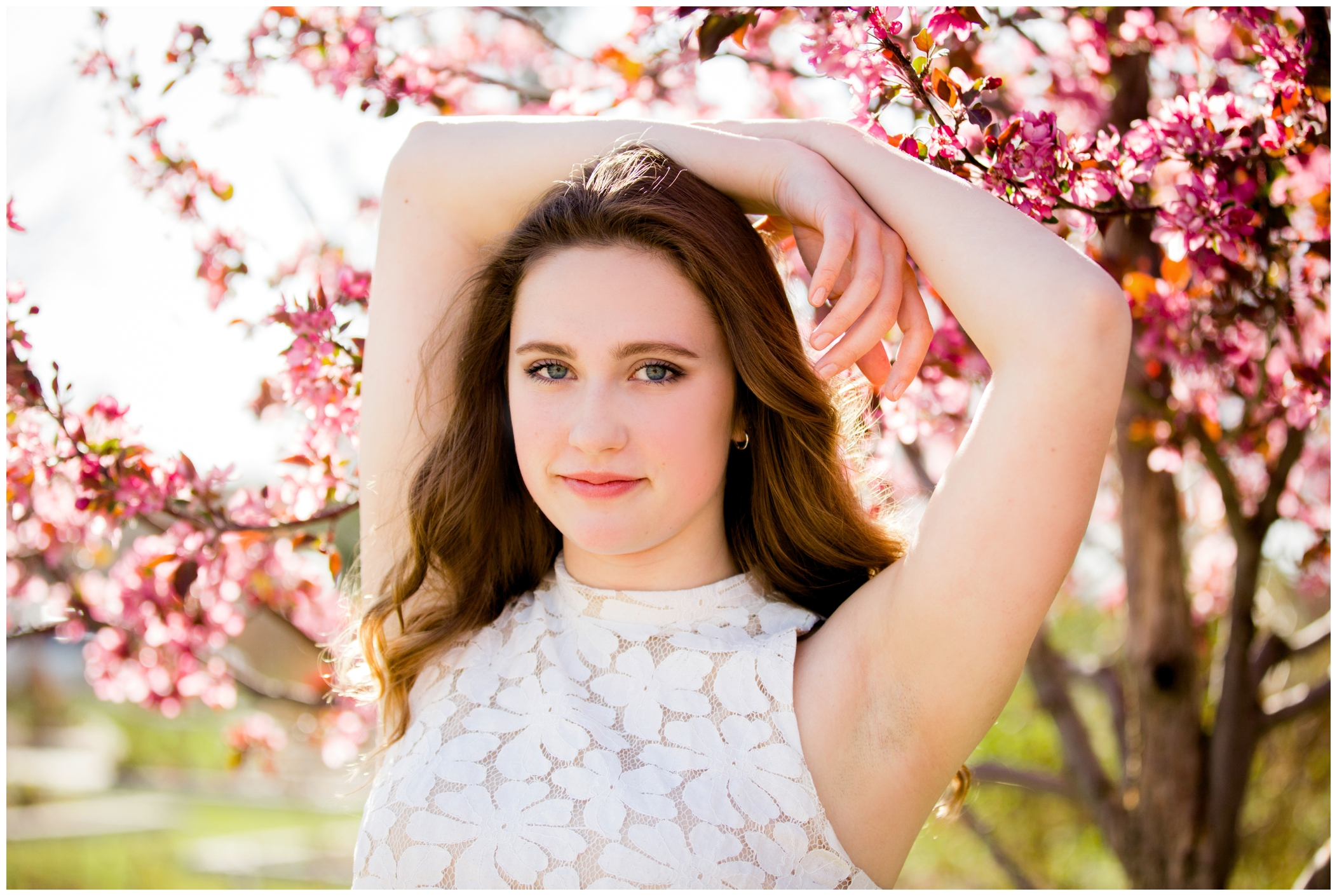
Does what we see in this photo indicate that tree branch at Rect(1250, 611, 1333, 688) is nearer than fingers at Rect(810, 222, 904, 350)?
No

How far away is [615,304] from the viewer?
1.54 metres

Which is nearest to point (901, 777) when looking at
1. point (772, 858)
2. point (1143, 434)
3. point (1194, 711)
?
point (772, 858)

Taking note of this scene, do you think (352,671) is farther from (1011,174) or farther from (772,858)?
(1011,174)

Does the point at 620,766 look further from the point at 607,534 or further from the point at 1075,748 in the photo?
the point at 1075,748

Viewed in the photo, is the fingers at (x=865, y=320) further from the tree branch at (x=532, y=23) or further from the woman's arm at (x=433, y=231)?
the tree branch at (x=532, y=23)

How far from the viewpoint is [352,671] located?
184 cm

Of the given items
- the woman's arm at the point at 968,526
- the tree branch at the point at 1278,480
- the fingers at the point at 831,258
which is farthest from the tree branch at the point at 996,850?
the fingers at the point at 831,258

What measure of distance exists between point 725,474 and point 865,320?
488 mm

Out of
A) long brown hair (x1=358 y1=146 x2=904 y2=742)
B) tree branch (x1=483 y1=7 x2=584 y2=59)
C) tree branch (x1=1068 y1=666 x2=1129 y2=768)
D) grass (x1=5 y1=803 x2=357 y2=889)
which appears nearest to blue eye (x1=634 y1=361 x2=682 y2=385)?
long brown hair (x1=358 y1=146 x2=904 y2=742)

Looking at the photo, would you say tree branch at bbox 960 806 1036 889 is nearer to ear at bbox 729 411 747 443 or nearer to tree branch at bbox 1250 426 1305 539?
tree branch at bbox 1250 426 1305 539

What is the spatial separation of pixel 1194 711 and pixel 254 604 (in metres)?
2.60

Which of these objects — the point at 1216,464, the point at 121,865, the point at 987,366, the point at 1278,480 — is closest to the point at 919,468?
the point at 987,366

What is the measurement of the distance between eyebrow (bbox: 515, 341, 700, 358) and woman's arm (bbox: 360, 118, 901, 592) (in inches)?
11.2

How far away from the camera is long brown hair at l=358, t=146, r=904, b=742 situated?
1596mm
